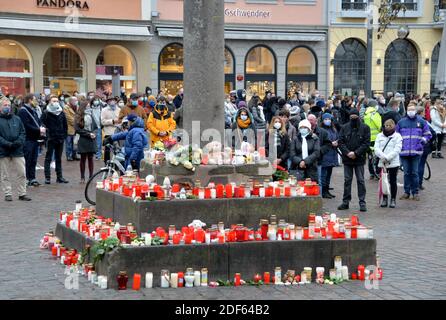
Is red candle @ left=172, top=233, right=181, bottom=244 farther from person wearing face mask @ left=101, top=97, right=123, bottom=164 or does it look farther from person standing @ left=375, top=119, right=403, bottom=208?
person wearing face mask @ left=101, top=97, right=123, bottom=164

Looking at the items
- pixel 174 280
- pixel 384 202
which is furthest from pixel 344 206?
pixel 174 280

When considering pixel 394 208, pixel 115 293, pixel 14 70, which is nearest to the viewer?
pixel 115 293

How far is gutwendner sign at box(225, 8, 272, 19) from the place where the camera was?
114 ft

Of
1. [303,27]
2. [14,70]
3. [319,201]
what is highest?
[303,27]

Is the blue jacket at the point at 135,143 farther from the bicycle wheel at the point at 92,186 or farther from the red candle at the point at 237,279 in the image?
the red candle at the point at 237,279

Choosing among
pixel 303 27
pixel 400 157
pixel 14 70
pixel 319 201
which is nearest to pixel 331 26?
pixel 303 27

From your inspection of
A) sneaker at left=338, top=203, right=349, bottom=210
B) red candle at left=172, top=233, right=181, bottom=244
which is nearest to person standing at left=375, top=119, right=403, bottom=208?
sneaker at left=338, top=203, right=349, bottom=210

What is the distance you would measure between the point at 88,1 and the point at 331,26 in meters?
11.6

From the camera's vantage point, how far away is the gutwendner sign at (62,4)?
30.5 metres

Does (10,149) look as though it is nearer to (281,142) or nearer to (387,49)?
(281,142)

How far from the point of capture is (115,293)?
7945mm

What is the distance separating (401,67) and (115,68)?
1419cm

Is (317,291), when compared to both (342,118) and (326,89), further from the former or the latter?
(326,89)

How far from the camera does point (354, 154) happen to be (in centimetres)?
1420
